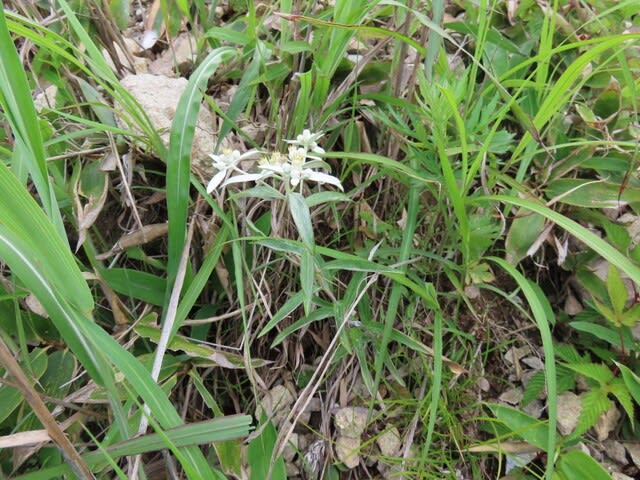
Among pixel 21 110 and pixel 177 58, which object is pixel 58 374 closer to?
pixel 21 110

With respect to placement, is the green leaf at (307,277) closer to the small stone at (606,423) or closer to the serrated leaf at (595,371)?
the serrated leaf at (595,371)

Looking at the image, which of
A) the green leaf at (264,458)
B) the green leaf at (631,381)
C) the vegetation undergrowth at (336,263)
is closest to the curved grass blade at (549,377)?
the vegetation undergrowth at (336,263)

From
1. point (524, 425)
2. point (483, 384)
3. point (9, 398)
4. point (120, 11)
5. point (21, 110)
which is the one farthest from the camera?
point (120, 11)

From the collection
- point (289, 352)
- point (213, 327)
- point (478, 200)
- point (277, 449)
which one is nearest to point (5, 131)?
point (213, 327)

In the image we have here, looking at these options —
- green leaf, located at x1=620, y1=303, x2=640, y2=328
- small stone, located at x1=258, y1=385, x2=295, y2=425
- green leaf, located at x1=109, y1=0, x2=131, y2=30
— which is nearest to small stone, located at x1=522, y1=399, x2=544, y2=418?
green leaf, located at x1=620, y1=303, x2=640, y2=328

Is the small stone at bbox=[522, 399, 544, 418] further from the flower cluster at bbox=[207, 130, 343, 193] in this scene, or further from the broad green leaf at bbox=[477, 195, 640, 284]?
the flower cluster at bbox=[207, 130, 343, 193]

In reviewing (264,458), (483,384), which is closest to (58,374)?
(264,458)
